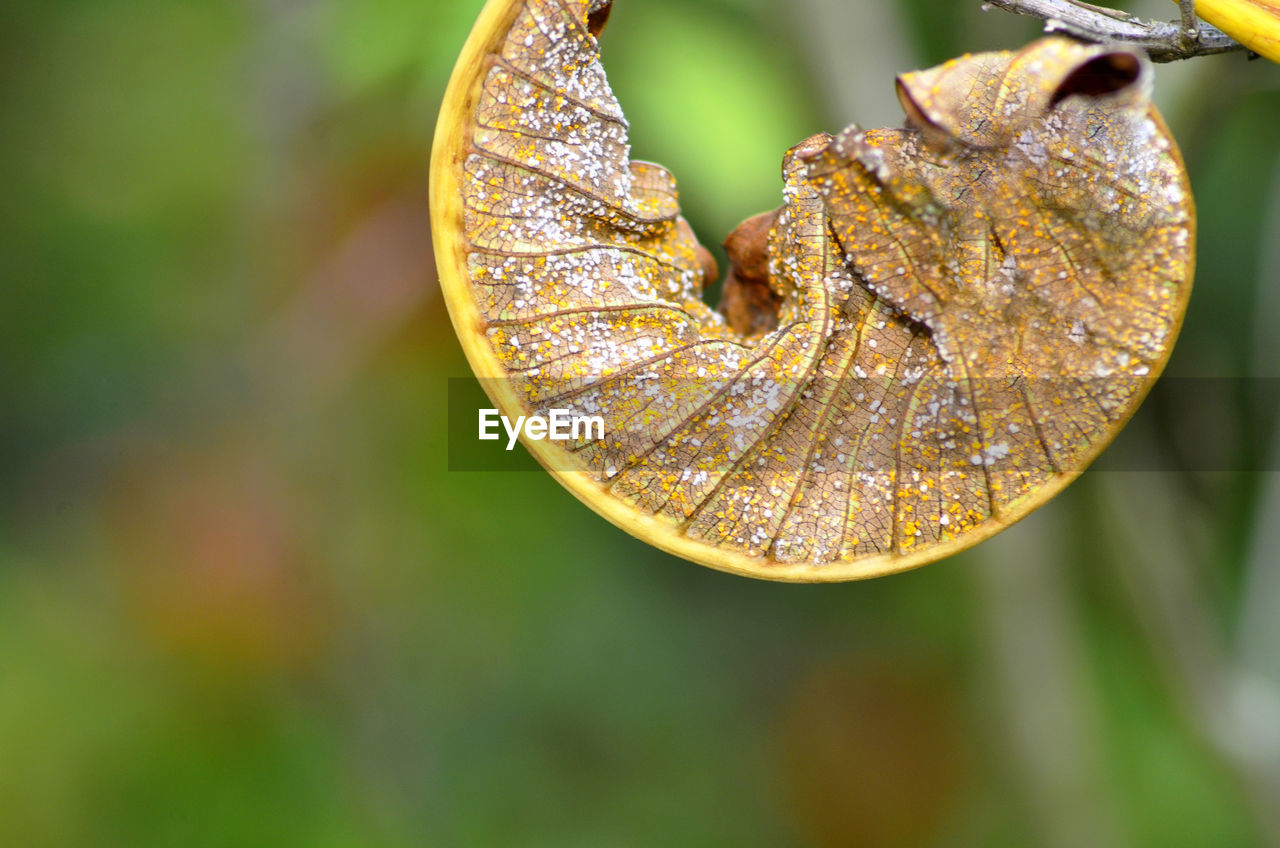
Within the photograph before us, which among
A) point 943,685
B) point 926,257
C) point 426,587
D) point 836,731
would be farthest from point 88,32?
point 943,685

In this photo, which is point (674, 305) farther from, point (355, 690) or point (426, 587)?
point (355, 690)

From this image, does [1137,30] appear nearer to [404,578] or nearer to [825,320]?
[825,320]

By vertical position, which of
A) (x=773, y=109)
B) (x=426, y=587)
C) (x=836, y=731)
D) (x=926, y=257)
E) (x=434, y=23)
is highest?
(x=434, y=23)

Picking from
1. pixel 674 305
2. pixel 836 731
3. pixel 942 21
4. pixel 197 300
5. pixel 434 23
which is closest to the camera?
pixel 674 305
